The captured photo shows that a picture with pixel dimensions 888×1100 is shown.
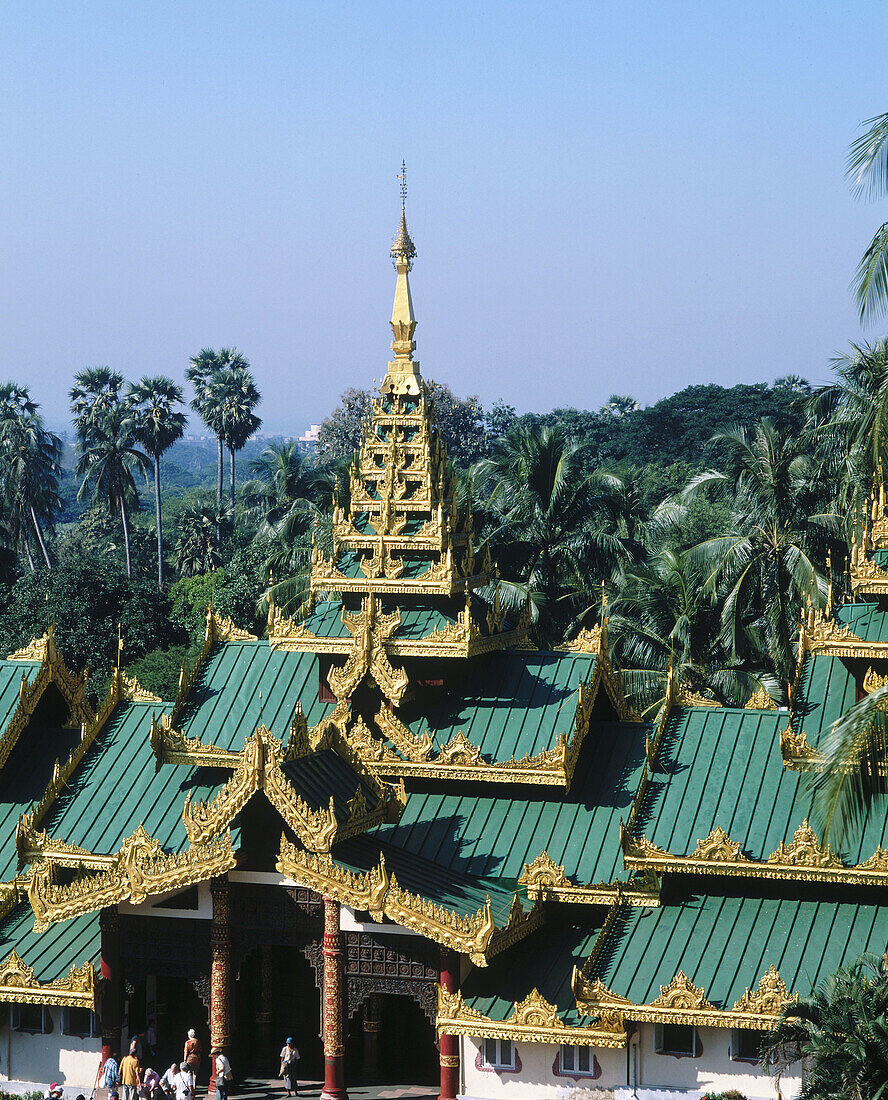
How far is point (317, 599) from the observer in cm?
3478

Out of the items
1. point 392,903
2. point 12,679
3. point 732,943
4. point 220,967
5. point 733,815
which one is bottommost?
point 220,967

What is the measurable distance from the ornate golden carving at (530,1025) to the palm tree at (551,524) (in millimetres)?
24089

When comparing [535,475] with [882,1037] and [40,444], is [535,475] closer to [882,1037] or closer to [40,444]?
[882,1037]

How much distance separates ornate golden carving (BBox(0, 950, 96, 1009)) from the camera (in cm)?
2723

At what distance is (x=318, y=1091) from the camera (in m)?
27.6

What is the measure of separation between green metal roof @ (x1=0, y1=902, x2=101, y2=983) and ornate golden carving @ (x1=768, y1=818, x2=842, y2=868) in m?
11.1

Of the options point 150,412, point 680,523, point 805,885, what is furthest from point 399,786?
point 150,412

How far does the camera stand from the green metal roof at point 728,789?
2678 centimetres

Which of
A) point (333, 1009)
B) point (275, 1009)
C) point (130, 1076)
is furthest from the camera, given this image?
point (275, 1009)

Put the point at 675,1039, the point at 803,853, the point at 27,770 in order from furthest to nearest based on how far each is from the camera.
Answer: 1. the point at 27,770
2. the point at 675,1039
3. the point at 803,853

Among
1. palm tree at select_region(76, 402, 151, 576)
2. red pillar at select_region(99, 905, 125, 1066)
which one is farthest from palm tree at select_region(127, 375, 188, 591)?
red pillar at select_region(99, 905, 125, 1066)

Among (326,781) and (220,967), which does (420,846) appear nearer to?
(326,781)

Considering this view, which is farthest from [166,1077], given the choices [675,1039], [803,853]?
[803,853]

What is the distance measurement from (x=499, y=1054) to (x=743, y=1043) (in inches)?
147
